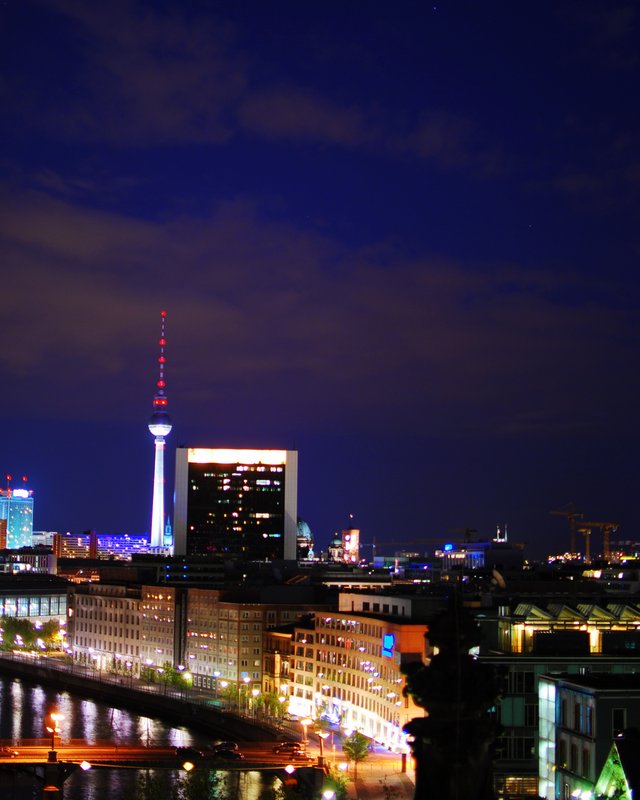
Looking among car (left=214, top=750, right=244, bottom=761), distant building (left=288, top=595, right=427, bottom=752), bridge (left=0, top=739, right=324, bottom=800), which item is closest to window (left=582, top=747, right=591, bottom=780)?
bridge (left=0, top=739, right=324, bottom=800)

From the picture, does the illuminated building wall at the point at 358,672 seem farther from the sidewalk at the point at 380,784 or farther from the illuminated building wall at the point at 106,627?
the illuminated building wall at the point at 106,627

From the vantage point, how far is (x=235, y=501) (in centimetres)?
11081

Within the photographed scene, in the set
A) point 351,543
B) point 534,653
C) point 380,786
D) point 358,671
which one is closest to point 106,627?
point 358,671

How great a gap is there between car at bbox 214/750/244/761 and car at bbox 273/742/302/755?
108 centimetres

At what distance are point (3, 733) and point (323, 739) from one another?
1165 centimetres

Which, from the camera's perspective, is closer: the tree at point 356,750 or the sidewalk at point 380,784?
the sidewalk at point 380,784

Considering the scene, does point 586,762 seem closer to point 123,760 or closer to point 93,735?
point 123,760

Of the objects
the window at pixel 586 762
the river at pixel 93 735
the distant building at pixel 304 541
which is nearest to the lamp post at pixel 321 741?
the river at pixel 93 735

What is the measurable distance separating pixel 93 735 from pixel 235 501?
6665 cm

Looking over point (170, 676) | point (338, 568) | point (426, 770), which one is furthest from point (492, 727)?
point (338, 568)

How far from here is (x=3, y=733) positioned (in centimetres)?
4412

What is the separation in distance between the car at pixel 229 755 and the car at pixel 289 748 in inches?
42.5

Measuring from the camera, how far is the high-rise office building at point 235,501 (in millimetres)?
109750

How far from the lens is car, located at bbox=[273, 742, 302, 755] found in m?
36.0
